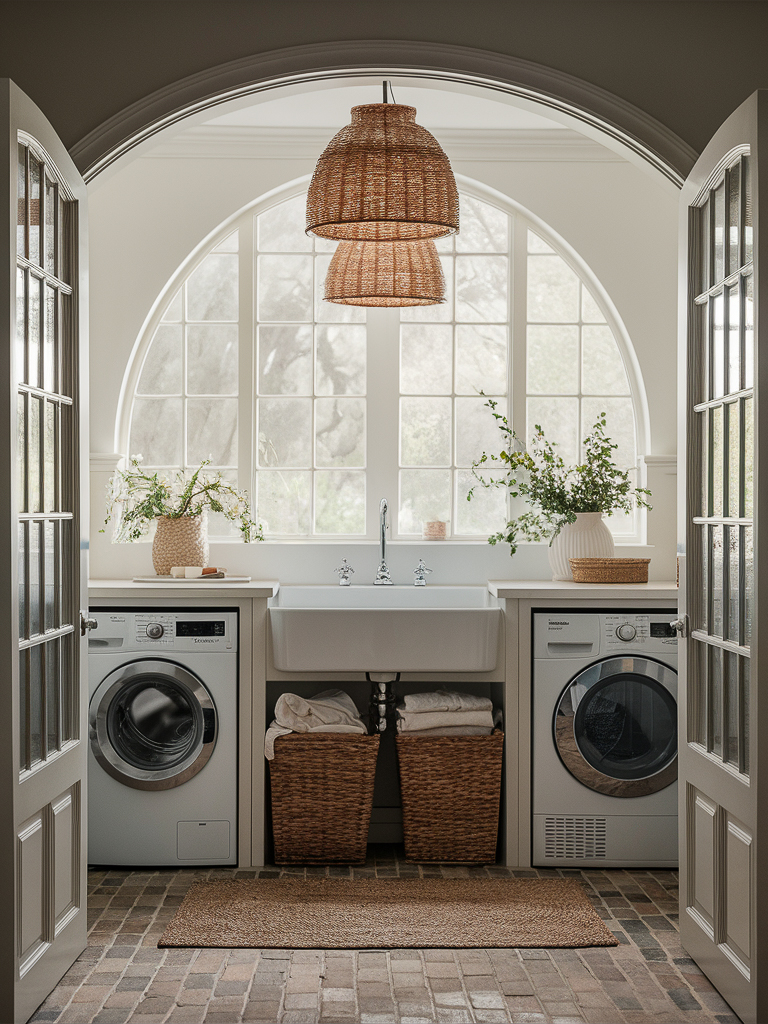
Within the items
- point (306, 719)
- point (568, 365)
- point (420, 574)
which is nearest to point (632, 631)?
point (420, 574)

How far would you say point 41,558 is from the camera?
93.3 inches

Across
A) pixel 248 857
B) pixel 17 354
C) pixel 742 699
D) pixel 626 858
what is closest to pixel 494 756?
pixel 626 858

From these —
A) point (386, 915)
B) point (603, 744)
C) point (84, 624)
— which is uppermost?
point (84, 624)

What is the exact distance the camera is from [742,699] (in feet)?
7.42

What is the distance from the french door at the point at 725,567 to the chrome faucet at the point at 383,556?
1.67 metres

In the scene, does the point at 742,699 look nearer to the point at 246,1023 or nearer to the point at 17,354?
the point at 246,1023

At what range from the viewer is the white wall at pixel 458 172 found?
414cm

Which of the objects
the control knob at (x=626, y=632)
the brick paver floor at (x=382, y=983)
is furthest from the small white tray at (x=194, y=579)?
the control knob at (x=626, y=632)

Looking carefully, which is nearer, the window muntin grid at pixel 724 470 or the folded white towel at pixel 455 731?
the window muntin grid at pixel 724 470

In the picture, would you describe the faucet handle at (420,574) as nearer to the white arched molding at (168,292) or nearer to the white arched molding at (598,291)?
the white arched molding at (598,291)

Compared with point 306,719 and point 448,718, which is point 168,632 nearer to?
point 306,719

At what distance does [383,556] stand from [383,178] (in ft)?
5.73

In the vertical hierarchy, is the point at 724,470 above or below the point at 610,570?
above

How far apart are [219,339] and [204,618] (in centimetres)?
147
